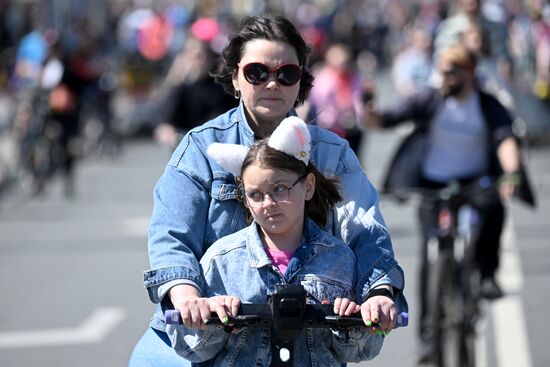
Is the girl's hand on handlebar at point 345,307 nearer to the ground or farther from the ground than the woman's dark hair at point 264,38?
nearer to the ground

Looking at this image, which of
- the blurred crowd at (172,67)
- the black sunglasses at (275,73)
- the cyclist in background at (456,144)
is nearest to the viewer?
the black sunglasses at (275,73)

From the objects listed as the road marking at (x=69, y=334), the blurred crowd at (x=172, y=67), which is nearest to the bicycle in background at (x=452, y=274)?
the blurred crowd at (x=172, y=67)

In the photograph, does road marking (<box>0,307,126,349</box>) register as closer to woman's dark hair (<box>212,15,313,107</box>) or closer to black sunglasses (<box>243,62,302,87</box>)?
woman's dark hair (<box>212,15,313,107</box>)

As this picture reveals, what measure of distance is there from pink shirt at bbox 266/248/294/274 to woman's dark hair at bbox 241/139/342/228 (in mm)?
159

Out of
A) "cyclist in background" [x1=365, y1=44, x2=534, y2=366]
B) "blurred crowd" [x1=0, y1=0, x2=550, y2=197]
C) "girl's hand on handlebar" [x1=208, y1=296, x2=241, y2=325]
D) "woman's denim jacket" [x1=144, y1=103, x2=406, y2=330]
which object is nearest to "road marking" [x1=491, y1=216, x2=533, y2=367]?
"cyclist in background" [x1=365, y1=44, x2=534, y2=366]

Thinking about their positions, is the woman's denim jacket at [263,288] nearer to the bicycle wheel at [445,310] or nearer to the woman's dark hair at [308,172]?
the woman's dark hair at [308,172]

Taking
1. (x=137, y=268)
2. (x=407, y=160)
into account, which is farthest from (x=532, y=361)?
(x=137, y=268)

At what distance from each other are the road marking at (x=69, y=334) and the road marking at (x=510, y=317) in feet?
9.03

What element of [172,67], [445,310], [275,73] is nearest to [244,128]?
[275,73]

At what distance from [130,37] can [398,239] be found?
18.5 meters

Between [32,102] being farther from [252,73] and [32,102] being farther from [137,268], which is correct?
[252,73]

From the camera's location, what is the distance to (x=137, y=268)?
1206 cm

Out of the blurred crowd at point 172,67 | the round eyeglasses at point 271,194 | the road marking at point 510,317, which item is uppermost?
the blurred crowd at point 172,67

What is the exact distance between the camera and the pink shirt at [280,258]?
396cm
